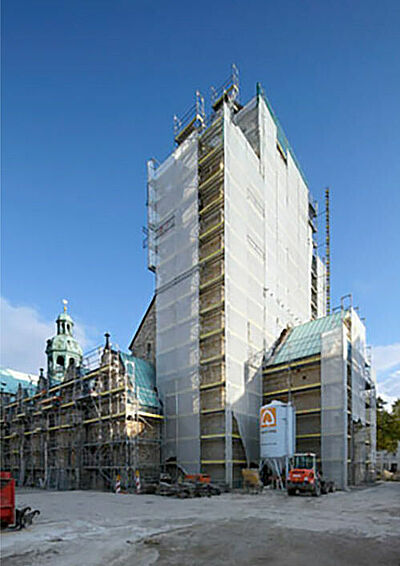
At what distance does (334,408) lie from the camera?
31.5 meters

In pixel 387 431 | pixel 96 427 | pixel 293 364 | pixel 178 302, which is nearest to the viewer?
pixel 293 364

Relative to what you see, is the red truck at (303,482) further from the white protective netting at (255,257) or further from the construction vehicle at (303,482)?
the white protective netting at (255,257)

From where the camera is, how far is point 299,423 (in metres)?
35.2

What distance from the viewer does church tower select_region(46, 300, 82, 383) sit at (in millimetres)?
52406

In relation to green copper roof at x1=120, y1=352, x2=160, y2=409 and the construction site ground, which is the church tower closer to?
green copper roof at x1=120, y1=352, x2=160, y2=409

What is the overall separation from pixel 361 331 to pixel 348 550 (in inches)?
1192

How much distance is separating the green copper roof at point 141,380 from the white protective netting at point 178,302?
920 millimetres

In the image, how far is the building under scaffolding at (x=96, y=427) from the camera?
33812 mm

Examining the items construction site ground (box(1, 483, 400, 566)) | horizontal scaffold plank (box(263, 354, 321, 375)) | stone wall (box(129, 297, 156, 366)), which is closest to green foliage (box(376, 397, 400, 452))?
horizontal scaffold plank (box(263, 354, 321, 375))

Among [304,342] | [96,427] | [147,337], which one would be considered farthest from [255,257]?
[96,427]

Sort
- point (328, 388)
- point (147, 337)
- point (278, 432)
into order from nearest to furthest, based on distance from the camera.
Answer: point (278, 432)
point (328, 388)
point (147, 337)

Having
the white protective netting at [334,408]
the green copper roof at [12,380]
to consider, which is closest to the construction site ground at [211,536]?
the white protective netting at [334,408]

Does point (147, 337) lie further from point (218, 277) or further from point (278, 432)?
point (278, 432)

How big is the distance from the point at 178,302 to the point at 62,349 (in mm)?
20939
